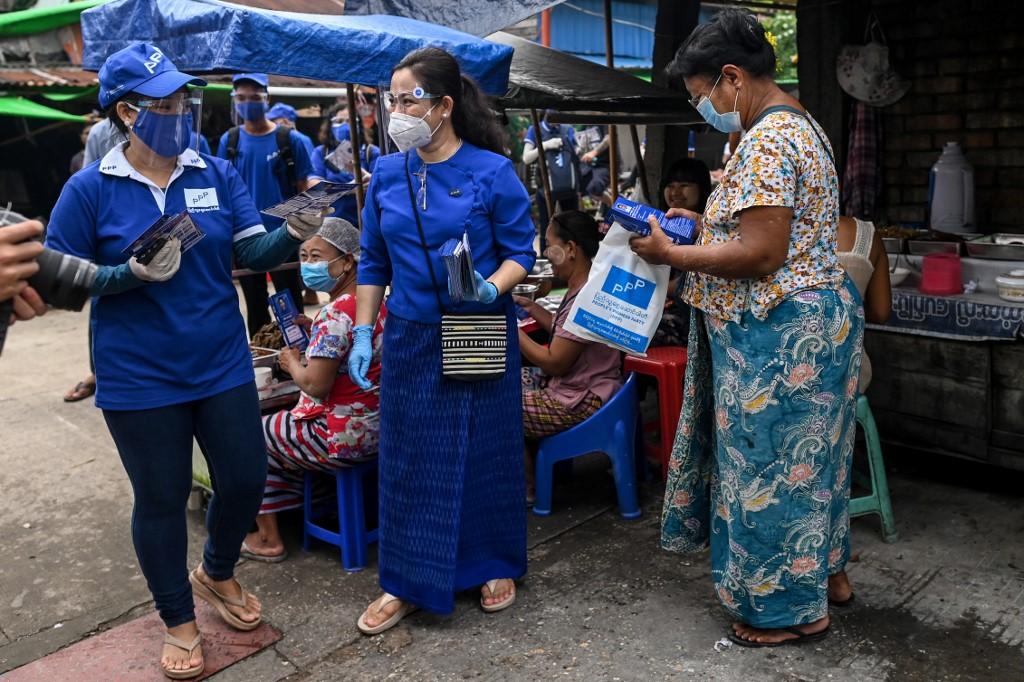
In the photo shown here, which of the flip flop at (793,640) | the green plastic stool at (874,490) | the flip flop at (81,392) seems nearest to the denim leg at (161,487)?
the flip flop at (793,640)

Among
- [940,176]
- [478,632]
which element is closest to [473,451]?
[478,632]

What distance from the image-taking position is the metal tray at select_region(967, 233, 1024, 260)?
4.13 meters

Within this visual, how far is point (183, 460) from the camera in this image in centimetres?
281

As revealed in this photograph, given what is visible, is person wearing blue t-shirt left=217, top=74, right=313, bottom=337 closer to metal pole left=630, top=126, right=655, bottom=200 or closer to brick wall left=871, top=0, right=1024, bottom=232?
metal pole left=630, top=126, right=655, bottom=200

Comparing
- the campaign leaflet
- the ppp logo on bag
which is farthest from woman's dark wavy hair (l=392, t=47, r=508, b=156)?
the campaign leaflet

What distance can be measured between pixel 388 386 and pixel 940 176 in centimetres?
365

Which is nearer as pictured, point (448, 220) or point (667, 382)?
point (448, 220)

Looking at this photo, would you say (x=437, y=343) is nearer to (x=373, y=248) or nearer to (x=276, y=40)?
(x=373, y=248)

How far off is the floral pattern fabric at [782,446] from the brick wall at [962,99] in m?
3.02

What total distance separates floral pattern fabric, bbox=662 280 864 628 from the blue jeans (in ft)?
4.82

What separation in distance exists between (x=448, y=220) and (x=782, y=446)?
122 cm

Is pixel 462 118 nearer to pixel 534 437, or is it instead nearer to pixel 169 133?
pixel 169 133

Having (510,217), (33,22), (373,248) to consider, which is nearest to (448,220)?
(510,217)

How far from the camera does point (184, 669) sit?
2.89 metres
